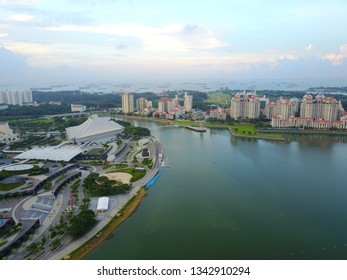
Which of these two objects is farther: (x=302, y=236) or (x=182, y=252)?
(x=302, y=236)

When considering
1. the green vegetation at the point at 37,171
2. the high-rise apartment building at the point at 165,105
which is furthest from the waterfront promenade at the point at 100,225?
the high-rise apartment building at the point at 165,105

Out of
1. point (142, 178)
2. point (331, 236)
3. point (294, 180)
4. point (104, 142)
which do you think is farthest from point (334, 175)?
point (104, 142)

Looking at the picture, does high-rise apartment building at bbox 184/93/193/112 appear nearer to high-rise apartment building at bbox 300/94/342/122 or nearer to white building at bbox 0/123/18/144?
high-rise apartment building at bbox 300/94/342/122

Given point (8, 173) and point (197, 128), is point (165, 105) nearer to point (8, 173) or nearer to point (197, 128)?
point (197, 128)

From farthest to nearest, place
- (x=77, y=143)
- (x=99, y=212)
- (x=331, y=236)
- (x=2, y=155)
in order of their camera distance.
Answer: (x=77, y=143), (x=2, y=155), (x=99, y=212), (x=331, y=236)

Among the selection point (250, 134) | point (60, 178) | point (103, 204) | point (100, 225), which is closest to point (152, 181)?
point (103, 204)

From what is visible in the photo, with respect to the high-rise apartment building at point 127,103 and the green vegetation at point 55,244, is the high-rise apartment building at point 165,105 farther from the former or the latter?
the green vegetation at point 55,244

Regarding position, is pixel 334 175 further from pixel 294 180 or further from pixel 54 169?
pixel 54 169
